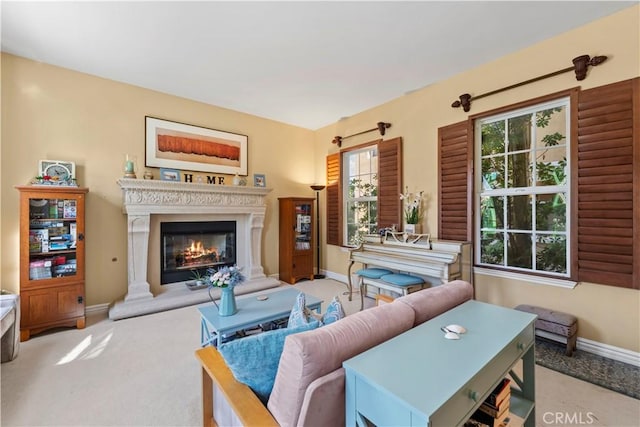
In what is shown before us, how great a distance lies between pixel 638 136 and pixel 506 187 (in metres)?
1.03

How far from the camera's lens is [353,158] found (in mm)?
4949

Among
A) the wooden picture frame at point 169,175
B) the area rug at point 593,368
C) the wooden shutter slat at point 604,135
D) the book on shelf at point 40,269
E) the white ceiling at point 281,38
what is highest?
the white ceiling at point 281,38

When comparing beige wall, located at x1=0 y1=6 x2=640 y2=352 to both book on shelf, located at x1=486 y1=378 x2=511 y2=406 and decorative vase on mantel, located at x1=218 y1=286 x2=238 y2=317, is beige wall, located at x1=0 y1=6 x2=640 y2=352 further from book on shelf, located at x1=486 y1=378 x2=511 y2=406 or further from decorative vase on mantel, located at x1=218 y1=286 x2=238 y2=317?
decorative vase on mantel, located at x1=218 y1=286 x2=238 y2=317

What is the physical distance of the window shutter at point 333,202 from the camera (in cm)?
505

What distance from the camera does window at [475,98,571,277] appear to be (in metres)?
2.70

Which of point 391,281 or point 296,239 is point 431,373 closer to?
point 391,281

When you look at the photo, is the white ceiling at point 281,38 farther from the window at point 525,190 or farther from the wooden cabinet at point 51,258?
the wooden cabinet at point 51,258

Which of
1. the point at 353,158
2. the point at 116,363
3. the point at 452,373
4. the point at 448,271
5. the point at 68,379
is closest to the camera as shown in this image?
the point at 452,373

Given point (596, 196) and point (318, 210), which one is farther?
point (318, 210)

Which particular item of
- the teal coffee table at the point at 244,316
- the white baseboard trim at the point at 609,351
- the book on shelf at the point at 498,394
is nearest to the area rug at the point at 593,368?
the white baseboard trim at the point at 609,351

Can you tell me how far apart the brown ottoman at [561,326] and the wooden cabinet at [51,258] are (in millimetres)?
4692

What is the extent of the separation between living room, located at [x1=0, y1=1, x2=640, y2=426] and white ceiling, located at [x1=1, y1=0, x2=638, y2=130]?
17 centimetres

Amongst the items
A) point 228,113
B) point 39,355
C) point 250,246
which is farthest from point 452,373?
point 228,113

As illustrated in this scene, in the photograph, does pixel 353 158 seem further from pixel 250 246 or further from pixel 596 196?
pixel 596 196
